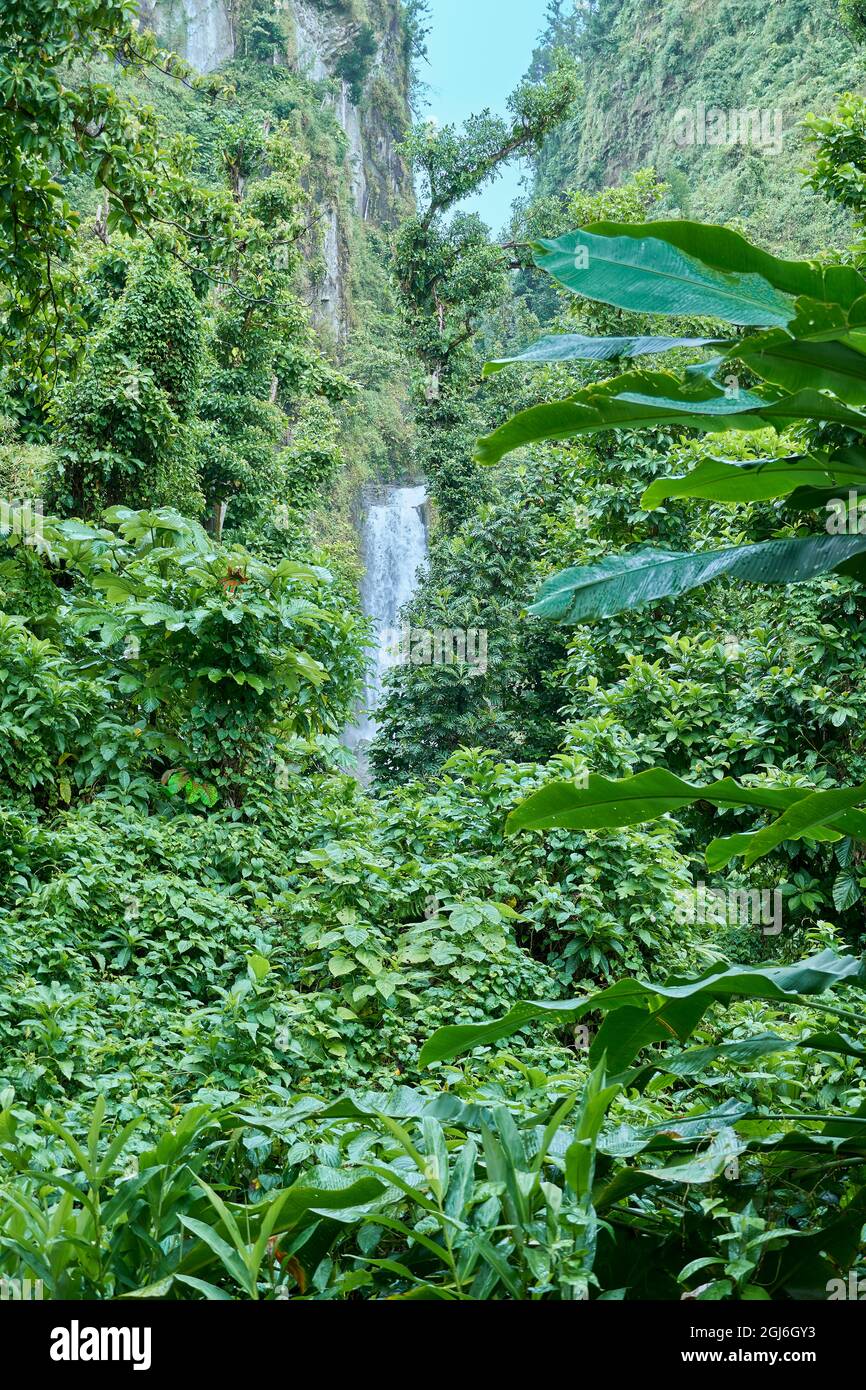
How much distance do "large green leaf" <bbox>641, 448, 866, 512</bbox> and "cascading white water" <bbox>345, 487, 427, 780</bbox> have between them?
17081mm

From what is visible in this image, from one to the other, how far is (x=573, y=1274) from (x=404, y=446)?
24.2m

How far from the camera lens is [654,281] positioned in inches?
58.5

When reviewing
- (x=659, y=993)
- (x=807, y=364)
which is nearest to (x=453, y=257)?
(x=807, y=364)

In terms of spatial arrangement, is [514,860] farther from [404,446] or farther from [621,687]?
[404,446]

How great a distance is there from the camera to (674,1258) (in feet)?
4.73

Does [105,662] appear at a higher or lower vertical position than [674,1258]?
higher

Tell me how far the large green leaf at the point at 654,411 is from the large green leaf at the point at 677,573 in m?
0.18

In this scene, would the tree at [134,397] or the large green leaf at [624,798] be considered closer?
the large green leaf at [624,798]

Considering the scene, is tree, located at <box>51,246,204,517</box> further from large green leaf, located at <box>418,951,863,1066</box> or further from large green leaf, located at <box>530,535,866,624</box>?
large green leaf, located at <box>418,951,863,1066</box>

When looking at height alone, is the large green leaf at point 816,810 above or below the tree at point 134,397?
below

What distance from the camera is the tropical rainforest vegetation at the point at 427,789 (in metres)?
1.40

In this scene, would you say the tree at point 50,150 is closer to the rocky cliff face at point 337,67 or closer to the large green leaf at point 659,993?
the large green leaf at point 659,993

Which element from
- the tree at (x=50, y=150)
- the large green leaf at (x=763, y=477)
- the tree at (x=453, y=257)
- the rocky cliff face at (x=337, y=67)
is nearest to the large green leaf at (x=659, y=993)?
the large green leaf at (x=763, y=477)
